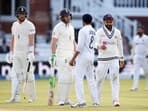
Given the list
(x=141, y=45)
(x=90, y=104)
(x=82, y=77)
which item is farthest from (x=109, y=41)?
(x=141, y=45)

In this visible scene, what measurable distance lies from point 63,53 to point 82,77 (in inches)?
43.8

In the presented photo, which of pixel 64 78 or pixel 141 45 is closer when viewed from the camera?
pixel 64 78

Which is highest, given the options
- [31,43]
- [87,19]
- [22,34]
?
[87,19]

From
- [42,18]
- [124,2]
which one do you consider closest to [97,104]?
[42,18]

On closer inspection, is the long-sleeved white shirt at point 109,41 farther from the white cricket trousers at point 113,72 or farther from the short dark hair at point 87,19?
the short dark hair at point 87,19

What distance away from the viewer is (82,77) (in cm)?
2127

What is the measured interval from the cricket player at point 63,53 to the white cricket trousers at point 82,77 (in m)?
0.66

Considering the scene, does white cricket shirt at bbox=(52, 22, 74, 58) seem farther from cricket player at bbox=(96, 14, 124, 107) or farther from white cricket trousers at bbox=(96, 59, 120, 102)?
white cricket trousers at bbox=(96, 59, 120, 102)

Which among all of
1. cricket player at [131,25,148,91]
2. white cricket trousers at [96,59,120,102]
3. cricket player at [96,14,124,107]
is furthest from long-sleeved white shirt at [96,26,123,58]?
cricket player at [131,25,148,91]

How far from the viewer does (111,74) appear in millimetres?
21516

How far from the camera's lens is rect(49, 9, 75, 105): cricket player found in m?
22.0

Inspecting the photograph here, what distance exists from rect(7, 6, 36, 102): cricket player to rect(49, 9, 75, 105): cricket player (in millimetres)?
942

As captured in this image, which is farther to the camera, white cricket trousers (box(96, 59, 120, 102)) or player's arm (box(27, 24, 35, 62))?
player's arm (box(27, 24, 35, 62))

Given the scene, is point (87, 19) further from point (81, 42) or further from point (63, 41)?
point (63, 41)
